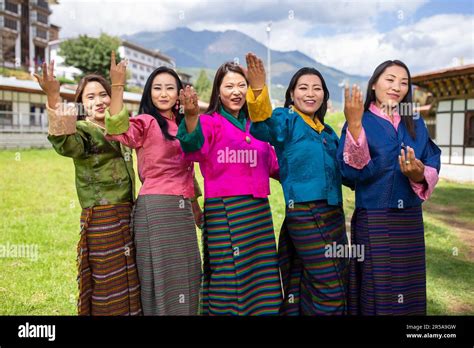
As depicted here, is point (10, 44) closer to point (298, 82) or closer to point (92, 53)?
point (92, 53)

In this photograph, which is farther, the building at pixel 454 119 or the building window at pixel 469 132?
the building window at pixel 469 132

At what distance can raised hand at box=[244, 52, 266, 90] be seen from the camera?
8.35 feet

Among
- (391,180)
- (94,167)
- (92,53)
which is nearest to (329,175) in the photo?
(391,180)

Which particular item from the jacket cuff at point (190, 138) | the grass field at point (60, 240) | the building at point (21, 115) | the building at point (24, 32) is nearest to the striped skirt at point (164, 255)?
the jacket cuff at point (190, 138)

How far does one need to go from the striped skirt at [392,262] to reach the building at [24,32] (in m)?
32.3

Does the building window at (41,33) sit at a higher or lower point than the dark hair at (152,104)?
higher

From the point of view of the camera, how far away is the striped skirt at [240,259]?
3016mm

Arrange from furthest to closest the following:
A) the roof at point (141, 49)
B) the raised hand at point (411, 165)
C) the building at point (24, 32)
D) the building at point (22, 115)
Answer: the roof at point (141, 49)
the building at point (24, 32)
the building at point (22, 115)
the raised hand at point (411, 165)

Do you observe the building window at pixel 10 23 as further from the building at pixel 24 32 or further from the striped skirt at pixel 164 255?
the striped skirt at pixel 164 255

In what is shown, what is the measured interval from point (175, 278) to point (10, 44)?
3625 centimetres

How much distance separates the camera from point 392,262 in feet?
9.38

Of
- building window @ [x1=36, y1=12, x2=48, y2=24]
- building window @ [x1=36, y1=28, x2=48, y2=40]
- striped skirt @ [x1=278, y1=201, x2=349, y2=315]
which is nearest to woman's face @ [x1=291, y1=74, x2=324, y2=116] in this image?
striped skirt @ [x1=278, y1=201, x2=349, y2=315]

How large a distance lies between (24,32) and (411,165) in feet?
129

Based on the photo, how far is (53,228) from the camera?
7332 mm
